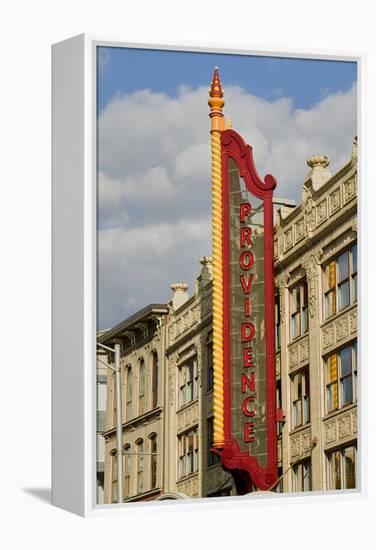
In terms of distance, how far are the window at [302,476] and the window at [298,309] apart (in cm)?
→ 206

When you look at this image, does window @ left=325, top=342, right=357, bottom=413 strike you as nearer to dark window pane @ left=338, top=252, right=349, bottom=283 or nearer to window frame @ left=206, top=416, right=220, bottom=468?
dark window pane @ left=338, top=252, right=349, bottom=283

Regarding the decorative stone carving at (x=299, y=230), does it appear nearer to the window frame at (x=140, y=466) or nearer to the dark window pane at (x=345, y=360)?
the dark window pane at (x=345, y=360)

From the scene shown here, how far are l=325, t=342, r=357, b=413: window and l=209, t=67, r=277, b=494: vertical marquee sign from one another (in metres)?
0.94

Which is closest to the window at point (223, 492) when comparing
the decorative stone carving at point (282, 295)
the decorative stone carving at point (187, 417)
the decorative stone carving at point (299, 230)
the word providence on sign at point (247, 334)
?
the word providence on sign at point (247, 334)

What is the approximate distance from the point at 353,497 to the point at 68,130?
23.7 ft

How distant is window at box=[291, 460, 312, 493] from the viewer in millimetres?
26812

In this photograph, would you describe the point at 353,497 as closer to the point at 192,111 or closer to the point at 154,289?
the point at 154,289

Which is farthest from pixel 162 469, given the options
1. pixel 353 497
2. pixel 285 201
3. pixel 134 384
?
pixel 285 201

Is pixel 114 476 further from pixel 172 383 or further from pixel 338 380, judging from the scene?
pixel 338 380

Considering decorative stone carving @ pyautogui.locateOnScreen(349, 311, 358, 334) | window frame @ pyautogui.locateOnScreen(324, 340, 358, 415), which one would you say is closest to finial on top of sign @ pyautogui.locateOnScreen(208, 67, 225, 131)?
decorative stone carving @ pyautogui.locateOnScreen(349, 311, 358, 334)

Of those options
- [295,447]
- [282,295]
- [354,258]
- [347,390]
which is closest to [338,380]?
[347,390]

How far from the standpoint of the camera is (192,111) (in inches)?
1030

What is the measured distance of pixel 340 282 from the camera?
27.3 meters

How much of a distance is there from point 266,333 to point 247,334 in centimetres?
31
